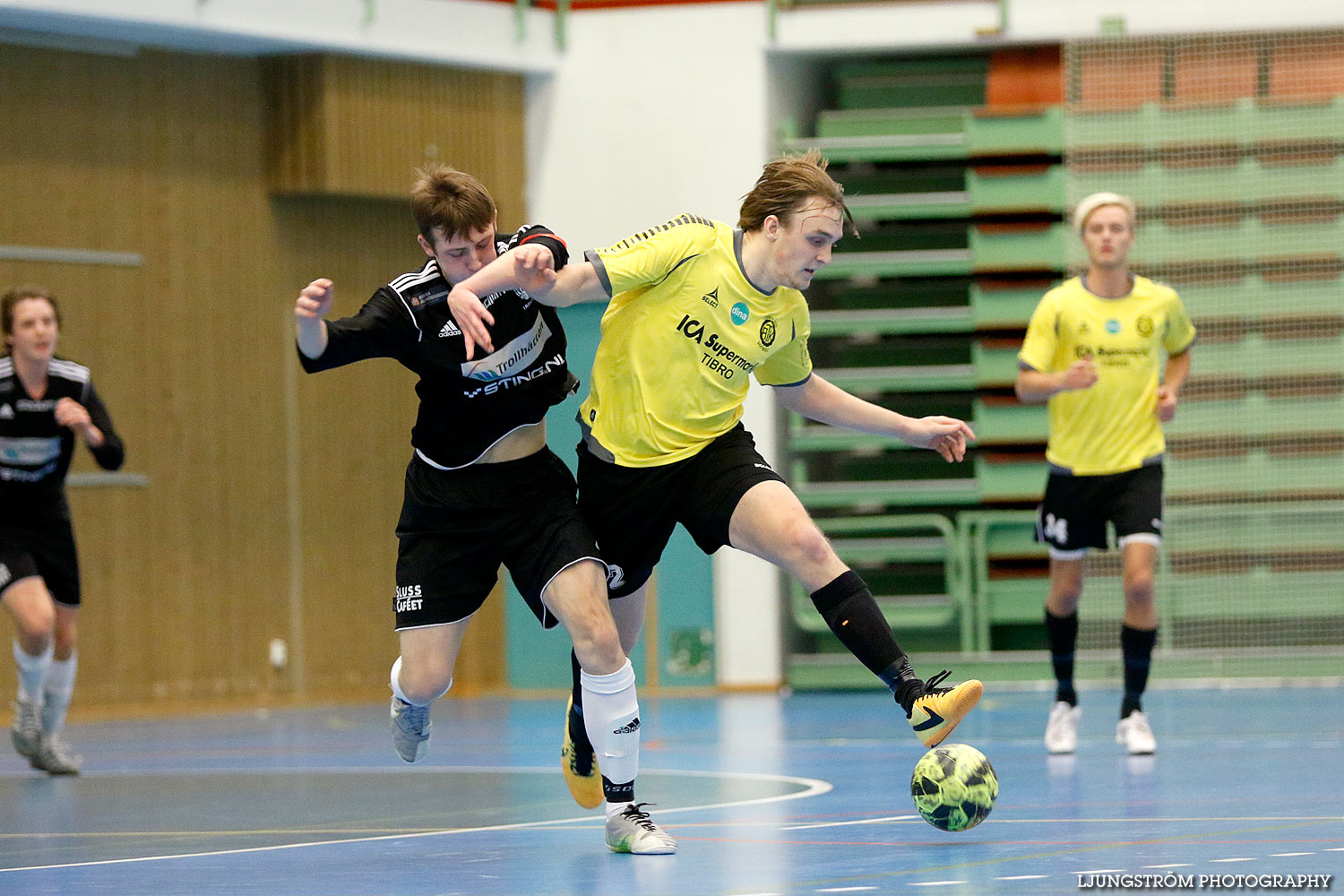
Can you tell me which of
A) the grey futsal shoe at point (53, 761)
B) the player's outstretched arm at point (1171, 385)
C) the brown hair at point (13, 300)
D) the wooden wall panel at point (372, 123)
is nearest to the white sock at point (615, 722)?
the player's outstretched arm at point (1171, 385)

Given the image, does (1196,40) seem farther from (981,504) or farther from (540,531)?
(540,531)

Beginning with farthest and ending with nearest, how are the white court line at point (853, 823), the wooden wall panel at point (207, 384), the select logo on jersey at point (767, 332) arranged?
the wooden wall panel at point (207, 384) → the white court line at point (853, 823) → the select logo on jersey at point (767, 332)

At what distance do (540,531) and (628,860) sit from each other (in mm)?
995

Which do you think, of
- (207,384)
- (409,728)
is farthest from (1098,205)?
(207,384)

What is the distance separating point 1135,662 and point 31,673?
189 inches

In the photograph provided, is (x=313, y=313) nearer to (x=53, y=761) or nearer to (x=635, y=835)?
(x=635, y=835)

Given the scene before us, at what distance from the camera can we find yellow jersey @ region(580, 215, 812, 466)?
5367mm

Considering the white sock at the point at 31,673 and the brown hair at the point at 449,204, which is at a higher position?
the brown hair at the point at 449,204

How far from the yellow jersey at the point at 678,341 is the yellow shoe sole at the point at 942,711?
1.05 m

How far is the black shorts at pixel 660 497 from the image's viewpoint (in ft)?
17.4

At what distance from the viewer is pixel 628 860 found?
495cm

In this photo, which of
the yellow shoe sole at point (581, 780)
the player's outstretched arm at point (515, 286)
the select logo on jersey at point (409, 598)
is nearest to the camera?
the player's outstretched arm at point (515, 286)

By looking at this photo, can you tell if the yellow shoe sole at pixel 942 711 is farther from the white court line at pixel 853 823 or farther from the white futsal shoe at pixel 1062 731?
the white futsal shoe at pixel 1062 731

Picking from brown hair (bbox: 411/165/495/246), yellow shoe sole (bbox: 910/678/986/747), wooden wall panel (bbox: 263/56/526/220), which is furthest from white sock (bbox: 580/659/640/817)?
wooden wall panel (bbox: 263/56/526/220)
